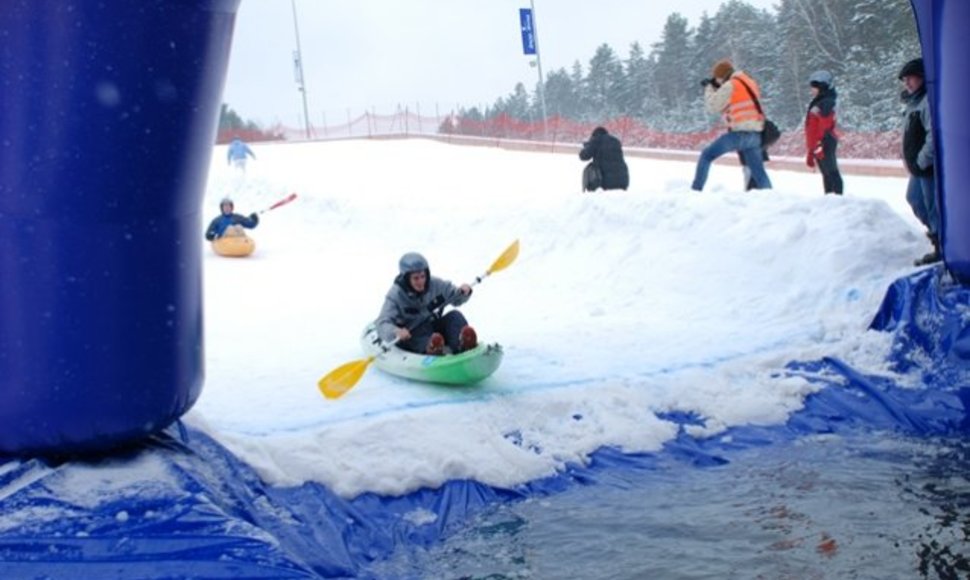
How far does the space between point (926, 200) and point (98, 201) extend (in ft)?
20.7

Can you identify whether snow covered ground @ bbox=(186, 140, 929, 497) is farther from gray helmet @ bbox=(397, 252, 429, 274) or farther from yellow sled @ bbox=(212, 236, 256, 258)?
gray helmet @ bbox=(397, 252, 429, 274)

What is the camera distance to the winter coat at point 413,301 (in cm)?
671

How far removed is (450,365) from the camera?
19.6 ft

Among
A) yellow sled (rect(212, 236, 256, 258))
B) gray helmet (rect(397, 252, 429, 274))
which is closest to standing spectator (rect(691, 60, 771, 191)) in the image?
gray helmet (rect(397, 252, 429, 274))

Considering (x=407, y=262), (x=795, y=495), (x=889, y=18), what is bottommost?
(x=795, y=495)

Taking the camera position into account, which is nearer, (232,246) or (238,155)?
(232,246)

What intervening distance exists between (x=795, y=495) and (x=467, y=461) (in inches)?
66.5

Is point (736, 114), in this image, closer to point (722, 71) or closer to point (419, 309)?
point (722, 71)

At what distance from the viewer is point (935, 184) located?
278 inches

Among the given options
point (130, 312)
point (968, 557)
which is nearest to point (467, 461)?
point (130, 312)

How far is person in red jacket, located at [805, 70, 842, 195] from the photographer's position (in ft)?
32.1

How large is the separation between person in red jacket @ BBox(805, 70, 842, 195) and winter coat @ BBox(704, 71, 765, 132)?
0.66m

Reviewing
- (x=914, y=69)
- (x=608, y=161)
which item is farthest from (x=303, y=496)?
(x=608, y=161)

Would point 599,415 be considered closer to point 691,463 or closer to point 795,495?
point 691,463
